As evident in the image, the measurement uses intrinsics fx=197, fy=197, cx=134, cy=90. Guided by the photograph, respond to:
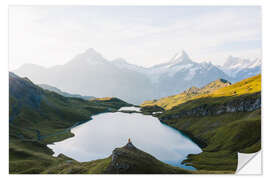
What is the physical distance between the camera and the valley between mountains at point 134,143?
32.5 metres

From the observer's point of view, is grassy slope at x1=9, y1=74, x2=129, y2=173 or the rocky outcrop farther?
the rocky outcrop

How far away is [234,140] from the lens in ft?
205

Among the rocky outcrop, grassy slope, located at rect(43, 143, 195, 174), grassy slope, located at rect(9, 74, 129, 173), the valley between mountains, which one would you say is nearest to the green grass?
the valley between mountains

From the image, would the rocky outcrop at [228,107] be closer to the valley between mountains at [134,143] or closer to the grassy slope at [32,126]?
the valley between mountains at [134,143]

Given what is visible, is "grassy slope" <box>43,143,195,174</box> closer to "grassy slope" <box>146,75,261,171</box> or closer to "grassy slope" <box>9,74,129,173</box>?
"grassy slope" <box>146,75,261,171</box>

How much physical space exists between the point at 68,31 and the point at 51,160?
3242cm

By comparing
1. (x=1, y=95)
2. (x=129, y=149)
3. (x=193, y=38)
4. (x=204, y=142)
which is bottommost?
(x=204, y=142)

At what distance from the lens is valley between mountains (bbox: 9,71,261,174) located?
3247 cm

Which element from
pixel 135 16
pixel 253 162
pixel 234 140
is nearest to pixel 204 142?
pixel 234 140

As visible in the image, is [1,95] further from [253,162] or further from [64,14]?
[253,162]

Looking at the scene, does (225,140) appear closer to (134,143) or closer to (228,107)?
(134,143)

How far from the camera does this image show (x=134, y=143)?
61031 millimetres

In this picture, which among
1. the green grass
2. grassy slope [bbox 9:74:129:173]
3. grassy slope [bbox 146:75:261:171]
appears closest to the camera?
grassy slope [bbox 9:74:129:173]
